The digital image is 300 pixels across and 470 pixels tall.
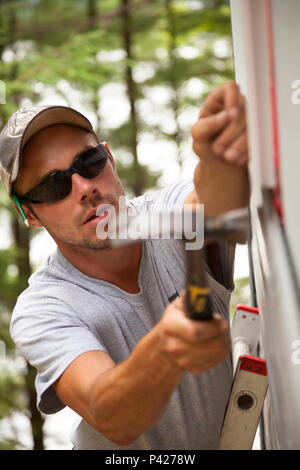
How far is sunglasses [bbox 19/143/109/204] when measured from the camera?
2.12 meters

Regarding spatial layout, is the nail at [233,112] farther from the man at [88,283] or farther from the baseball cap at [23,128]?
the baseball cap at [23,128]

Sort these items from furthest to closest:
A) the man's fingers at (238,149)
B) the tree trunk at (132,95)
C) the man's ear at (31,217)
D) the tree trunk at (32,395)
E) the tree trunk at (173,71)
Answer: the tree trunk at (173,71) < the tree trunk at (132,95) < the tree trunk at (32,395) < the man's ear at (31,217) < the man's fingers at (238,149)

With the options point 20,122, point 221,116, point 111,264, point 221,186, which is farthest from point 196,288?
point 20,122

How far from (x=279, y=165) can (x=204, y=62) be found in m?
9.52

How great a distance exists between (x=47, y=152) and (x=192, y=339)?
1294mm

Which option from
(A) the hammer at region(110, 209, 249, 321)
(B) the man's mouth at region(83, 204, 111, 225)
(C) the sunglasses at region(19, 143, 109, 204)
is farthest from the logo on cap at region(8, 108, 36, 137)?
(A) the hammer at region(110, 209, 249, 321)

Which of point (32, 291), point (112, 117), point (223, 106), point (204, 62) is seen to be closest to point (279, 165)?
point (223, 106)

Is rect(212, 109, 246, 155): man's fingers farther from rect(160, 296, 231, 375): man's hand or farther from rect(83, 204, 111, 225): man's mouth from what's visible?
rect(83, 204, 111, 225): man's mouth

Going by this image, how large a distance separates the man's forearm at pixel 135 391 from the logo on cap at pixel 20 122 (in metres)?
1.09

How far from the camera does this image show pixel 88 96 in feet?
34.0

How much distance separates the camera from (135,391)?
134cm

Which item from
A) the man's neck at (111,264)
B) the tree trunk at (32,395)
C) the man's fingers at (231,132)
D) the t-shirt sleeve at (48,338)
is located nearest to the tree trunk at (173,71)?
the tree trunk at (32,395)

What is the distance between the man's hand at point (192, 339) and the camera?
1083 millimetres

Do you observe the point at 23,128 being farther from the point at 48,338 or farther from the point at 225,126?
the point at 225,126
